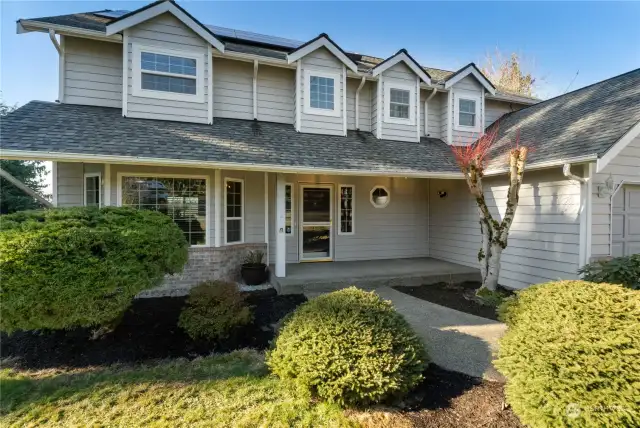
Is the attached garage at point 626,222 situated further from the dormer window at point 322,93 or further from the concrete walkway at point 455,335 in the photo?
the dormer window at point 322,93

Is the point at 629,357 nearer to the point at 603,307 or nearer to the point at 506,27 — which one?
the point at 603,307

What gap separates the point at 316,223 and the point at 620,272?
6.22 meters

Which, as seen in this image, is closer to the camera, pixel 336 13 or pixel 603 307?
pixel 603 307

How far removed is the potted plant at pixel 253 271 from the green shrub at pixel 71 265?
273cm

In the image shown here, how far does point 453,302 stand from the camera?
19.9ft

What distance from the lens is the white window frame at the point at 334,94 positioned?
8219 mm

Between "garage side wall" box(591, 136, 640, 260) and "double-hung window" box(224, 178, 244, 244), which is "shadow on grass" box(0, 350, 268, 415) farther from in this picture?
"garage side wall" box(591, 136, 640, 260)

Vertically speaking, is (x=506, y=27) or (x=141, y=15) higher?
(x=506, y=27)

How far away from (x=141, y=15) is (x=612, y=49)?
55.4 feet

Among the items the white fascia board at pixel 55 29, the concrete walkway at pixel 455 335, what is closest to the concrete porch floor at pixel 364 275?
the concrete walkway at pixel 455 335

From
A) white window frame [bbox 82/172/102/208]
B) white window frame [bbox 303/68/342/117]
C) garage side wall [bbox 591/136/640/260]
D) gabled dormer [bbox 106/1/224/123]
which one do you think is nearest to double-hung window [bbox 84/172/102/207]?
white window frame [bbox 82/172/102/208]

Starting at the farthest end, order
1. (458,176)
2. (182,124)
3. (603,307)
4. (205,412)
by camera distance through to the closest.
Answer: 1. (458,176)
2. (182,124)
3. (205,412)
4. (603,307)

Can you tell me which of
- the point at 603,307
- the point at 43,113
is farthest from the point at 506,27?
the point at 43,113

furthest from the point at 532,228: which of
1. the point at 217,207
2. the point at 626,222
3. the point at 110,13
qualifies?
the point at 110,13
